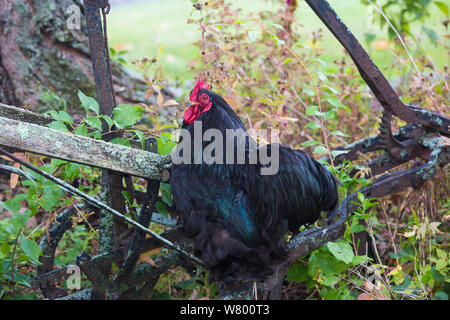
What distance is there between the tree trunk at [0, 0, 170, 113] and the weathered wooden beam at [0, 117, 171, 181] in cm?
165

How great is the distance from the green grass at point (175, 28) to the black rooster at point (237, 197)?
15.5 ft

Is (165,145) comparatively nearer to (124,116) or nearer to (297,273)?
(124,116)

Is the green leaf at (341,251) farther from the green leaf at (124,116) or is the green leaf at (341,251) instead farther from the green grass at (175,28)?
the green grass at (175,28)

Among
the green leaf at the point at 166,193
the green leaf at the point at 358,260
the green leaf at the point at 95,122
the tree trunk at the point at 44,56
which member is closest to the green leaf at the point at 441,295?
the green leaf at the point at 358,260

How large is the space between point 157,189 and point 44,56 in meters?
1.99

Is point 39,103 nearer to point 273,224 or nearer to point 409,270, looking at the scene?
point 273,224

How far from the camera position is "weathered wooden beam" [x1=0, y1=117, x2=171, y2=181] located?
167 cm

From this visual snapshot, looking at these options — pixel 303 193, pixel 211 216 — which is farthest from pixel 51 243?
pixel 303 193

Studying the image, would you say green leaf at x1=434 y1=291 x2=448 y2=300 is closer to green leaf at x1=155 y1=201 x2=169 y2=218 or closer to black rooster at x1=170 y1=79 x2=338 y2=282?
black rooster at x1=170 y1=79 x2=338 y2=282

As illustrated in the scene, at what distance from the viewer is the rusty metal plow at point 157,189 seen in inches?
84.5

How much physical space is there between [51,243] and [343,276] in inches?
58.1

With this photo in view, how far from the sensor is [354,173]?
9.34 ft

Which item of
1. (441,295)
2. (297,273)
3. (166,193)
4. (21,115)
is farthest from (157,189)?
(441,295)

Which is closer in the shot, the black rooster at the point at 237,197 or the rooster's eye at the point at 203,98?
the black rooster at the point at 237,197
